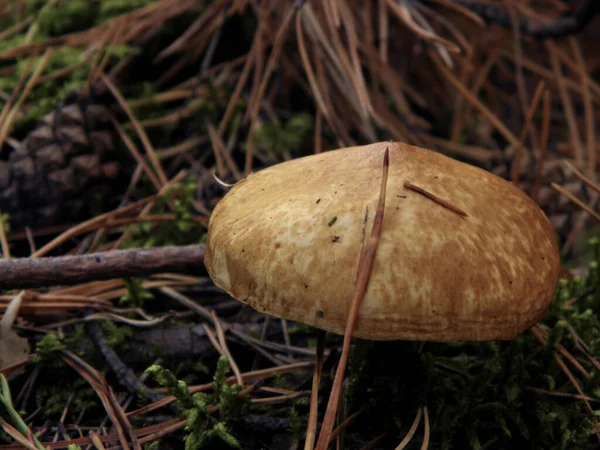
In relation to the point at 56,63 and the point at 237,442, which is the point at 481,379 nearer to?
the point at 237,442

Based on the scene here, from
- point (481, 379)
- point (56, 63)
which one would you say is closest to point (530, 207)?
point (481, 379)

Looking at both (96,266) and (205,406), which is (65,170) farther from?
(205,406)

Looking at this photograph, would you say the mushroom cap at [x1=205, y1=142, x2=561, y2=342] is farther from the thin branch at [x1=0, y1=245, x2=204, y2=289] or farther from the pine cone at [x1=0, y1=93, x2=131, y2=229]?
the pine cone at [x1=0, y1=93, x2=131, y2=229]

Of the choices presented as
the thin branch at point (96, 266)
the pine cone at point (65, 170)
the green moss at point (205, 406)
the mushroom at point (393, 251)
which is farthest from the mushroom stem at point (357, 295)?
the pine cone at point (65, 170)

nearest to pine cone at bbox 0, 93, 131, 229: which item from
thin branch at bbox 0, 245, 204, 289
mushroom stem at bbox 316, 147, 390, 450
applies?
thin branch at bbox 0, 245, 204, 289

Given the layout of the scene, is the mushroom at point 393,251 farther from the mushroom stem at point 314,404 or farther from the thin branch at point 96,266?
the thin branch at point 96,266

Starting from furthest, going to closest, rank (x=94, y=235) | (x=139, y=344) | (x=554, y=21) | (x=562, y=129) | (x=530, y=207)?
1. (x=562, y=129)
2. (x=554, y=21)
3. (x=94, y=235)
4. (x=139, y=344)
5. (x=530, y=207)

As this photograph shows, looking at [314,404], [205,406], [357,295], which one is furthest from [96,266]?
[357,295]
